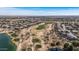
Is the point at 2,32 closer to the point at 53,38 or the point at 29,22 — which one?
the point at 29,22

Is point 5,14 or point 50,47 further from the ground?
point 5,14

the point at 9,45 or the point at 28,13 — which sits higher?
the point at 28,13
